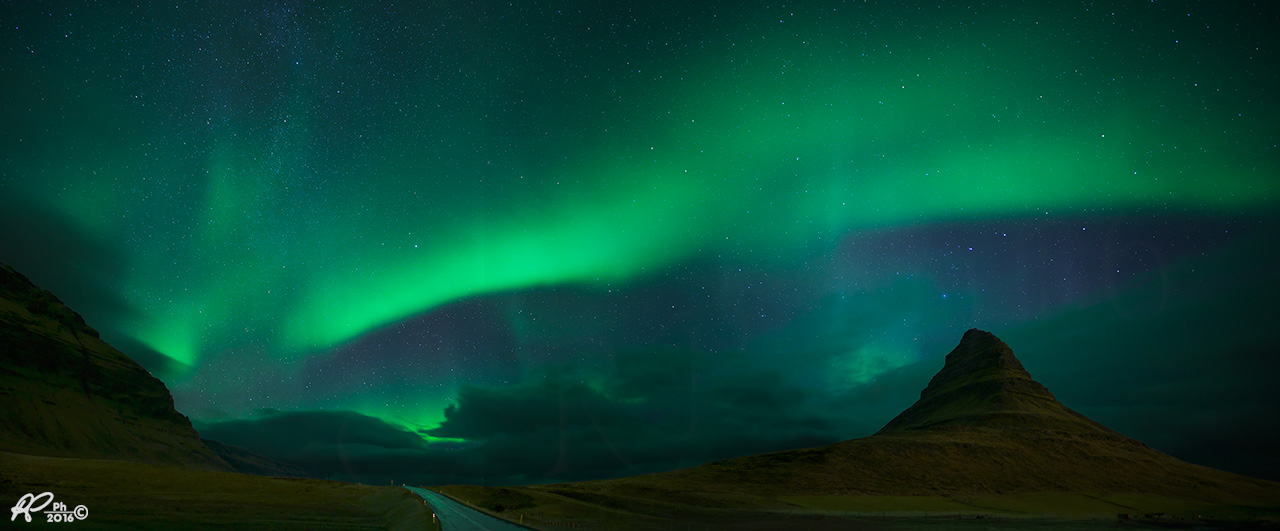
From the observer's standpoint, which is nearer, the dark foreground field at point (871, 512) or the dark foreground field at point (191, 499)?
the dark foreground field at point (191, 499)

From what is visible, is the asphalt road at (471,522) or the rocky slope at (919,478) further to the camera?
the rocky slope at (919,478)

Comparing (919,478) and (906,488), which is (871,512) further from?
(919,478)

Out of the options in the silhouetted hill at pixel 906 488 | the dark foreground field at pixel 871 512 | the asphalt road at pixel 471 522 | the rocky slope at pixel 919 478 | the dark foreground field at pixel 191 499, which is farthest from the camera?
the rocky slope at pixel 919 478

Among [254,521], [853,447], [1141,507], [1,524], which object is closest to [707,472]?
[853,447]

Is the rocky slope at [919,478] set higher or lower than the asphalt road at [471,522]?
higher

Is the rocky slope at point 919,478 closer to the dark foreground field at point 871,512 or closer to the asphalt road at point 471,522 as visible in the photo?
the dark foreground field at point 871,512

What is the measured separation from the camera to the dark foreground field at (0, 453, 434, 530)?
85.0 metres

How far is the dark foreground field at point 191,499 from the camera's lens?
85.0 meters

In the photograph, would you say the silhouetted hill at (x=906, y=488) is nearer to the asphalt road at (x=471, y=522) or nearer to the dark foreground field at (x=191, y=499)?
the asphalt road at (x=471, y=522)

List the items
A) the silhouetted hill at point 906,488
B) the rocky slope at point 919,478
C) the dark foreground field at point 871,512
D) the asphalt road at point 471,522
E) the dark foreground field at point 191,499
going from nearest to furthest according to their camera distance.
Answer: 1. the asphalt road at point 471,522
2. the dark foreground field at point 191,499
3. the dark foreground field at point 871,512
4. the silhouetted hill at point 906,488
5. the rocky slope at point 919,478

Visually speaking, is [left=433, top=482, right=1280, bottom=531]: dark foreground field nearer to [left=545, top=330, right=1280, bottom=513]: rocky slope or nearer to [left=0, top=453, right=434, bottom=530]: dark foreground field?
[left=545, top=330, right=1280, bottom=513]: rocky slope

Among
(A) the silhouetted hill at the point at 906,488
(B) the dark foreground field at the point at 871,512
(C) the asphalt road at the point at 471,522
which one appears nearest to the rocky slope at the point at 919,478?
(A) the silhouetted hill at the point at 906,488

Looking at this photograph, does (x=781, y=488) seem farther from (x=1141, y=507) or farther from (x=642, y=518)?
(x=1141, y=507)

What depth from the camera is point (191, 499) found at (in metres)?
119
